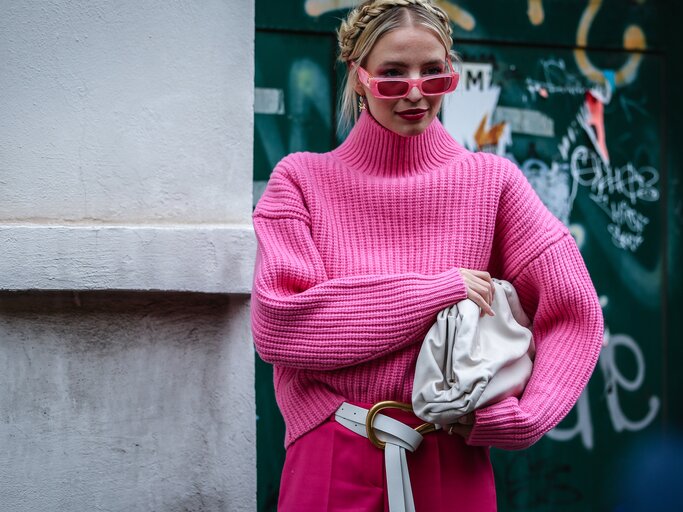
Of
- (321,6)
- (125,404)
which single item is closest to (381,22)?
(125,404)

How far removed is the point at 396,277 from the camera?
2193 millimetres

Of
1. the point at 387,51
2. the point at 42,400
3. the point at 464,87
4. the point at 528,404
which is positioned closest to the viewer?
the point at 528,404

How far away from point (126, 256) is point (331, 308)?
3.26 ft

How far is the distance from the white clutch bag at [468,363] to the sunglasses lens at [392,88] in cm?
58

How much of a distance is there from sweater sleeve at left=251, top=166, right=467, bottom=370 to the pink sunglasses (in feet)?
1.42

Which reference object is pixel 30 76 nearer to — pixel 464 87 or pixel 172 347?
pixel 172 347

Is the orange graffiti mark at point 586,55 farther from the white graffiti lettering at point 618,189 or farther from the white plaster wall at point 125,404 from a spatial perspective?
the white plaster wall at point 125,404

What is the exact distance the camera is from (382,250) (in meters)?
2.31

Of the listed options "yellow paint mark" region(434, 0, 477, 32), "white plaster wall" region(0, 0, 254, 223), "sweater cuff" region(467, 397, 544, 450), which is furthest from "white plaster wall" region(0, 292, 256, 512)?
"yellow paint mark" region(434, 0, 477, 32)

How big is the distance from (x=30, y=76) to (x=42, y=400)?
1099 millimetres

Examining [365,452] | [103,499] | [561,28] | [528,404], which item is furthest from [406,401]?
[561,28]

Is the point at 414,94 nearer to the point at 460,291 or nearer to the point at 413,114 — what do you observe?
the point at 413,114

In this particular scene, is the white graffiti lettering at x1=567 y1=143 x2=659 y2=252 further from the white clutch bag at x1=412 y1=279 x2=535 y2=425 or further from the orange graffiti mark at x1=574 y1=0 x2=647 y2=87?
the white clutch bag at x1=412 y1=279 x2=535 y2=425

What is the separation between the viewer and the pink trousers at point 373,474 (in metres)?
2.18
